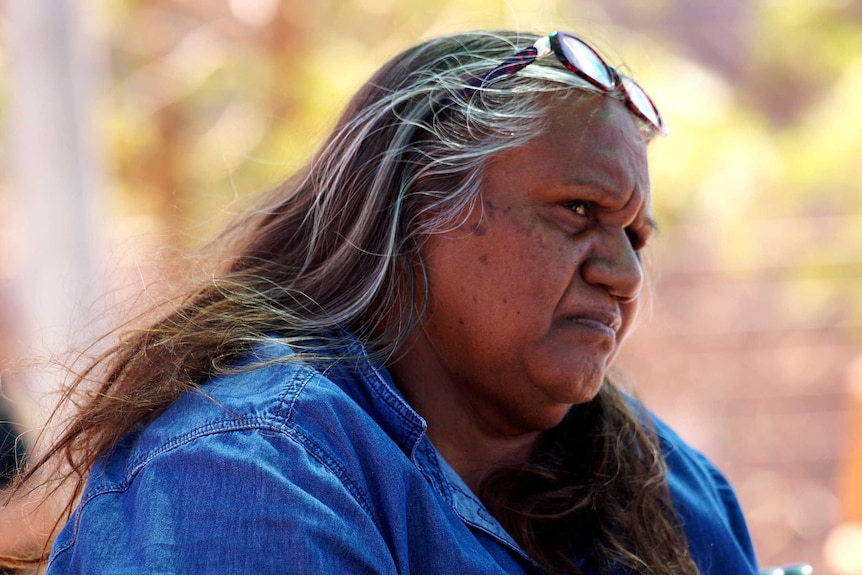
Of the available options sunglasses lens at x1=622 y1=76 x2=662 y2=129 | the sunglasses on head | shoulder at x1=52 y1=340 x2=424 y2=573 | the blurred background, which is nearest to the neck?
shoulder at x1=52 y1=340 x2=424 y2=573

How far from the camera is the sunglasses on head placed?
168 centimetres

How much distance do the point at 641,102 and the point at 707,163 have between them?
175 inches

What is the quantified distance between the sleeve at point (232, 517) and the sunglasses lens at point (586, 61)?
32.9 inches

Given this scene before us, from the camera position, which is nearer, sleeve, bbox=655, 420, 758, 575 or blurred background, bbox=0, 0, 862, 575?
sleeve, bbox=655, 420, 758, 575

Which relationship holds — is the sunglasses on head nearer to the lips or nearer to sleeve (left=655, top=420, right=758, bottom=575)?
the lips

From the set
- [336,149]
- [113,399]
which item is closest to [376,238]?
[336,149]

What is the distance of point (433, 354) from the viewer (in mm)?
1616

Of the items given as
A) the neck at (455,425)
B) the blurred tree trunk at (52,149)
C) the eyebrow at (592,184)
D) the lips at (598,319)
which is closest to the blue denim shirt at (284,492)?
the neck at (455,425)

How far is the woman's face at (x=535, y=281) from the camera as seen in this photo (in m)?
1.55

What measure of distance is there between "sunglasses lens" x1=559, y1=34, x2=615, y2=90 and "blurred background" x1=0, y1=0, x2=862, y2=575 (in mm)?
3705

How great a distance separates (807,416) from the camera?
252 inches

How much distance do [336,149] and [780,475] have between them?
18.1 feet

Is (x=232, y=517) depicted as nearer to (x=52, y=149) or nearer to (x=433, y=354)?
(x=433, y=354)

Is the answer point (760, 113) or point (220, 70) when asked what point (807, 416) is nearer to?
point (760, 113)
